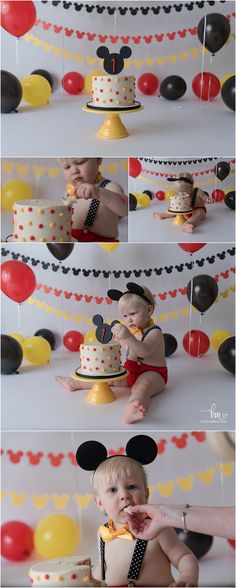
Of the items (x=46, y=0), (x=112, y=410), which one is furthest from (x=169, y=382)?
(x=46, y=0)

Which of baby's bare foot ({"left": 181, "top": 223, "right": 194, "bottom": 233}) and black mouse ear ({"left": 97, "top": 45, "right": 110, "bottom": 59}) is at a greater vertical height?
black mouse ear ({"left": 97, "top": 45, "right": 110, "bottom": 59})

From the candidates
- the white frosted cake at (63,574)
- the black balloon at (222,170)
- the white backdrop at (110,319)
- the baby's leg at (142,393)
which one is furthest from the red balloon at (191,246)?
the white frosted cake at (63,574)

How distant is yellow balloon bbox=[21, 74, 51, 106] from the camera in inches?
59.7

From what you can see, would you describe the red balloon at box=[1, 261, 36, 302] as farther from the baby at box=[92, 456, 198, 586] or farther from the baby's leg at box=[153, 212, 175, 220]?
the baby at box=[92, 456, 198, 586]

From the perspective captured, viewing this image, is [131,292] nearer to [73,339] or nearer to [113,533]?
[73,339]

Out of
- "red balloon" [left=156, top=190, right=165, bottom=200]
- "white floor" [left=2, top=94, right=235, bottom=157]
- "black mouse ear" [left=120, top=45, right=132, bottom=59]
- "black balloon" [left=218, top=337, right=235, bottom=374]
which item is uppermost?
"black mouse ear" [left=120, top=45, right=132, bottom=59]

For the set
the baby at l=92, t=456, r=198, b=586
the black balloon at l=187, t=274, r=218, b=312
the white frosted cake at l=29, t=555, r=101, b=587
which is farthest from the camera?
the black balloon at l=187, t=274, r=218, b=312

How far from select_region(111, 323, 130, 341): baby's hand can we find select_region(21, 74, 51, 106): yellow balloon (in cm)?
40

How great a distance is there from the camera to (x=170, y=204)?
1500 millimetres

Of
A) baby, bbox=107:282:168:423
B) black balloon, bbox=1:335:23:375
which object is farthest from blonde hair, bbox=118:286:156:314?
black balloon, bbox=1:335:23:375

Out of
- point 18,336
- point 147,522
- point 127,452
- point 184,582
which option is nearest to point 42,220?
point 18,336

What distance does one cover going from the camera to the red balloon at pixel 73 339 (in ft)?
5.30

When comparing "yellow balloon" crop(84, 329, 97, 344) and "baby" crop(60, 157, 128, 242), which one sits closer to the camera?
"baby" crop(60, 157, 128, 242)

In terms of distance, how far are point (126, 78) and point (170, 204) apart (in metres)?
0.22
